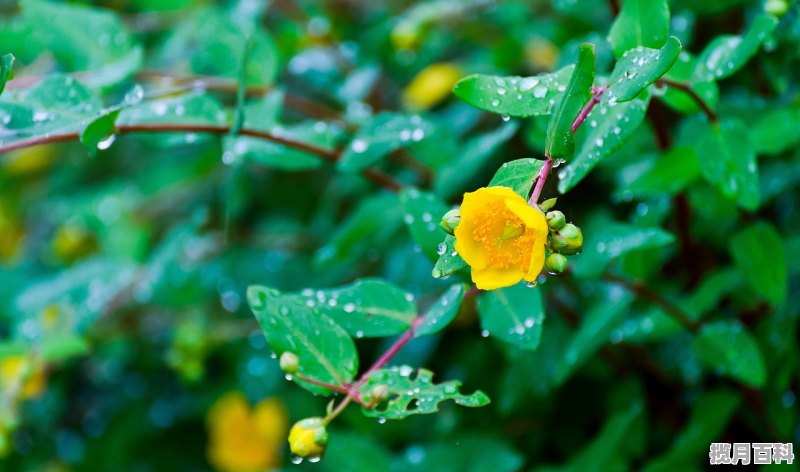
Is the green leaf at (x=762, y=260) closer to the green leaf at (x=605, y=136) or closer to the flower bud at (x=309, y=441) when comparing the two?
the green leaf at (x=605, y=136)

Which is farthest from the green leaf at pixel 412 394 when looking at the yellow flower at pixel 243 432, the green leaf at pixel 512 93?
the yellow flower at pixel 243 432

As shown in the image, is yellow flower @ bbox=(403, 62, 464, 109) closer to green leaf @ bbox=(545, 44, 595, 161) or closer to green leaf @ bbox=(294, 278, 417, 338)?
green leaf @ bbox=(294, 278, 417, 338)

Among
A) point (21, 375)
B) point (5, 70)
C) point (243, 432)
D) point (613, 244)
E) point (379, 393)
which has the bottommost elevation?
point (243, 432)

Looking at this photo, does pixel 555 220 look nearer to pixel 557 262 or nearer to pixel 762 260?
pixel 557 262

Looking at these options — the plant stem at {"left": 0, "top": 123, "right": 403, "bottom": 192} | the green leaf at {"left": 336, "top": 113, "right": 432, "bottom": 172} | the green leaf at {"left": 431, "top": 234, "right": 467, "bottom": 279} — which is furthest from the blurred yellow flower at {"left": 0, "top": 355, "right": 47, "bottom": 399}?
the green leaf at {"left": 431, "top": 234, "right": 467, "bottom": 279}

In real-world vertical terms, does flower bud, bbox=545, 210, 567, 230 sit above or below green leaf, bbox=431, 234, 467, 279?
above

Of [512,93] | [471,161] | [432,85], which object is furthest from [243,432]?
[512,93]
